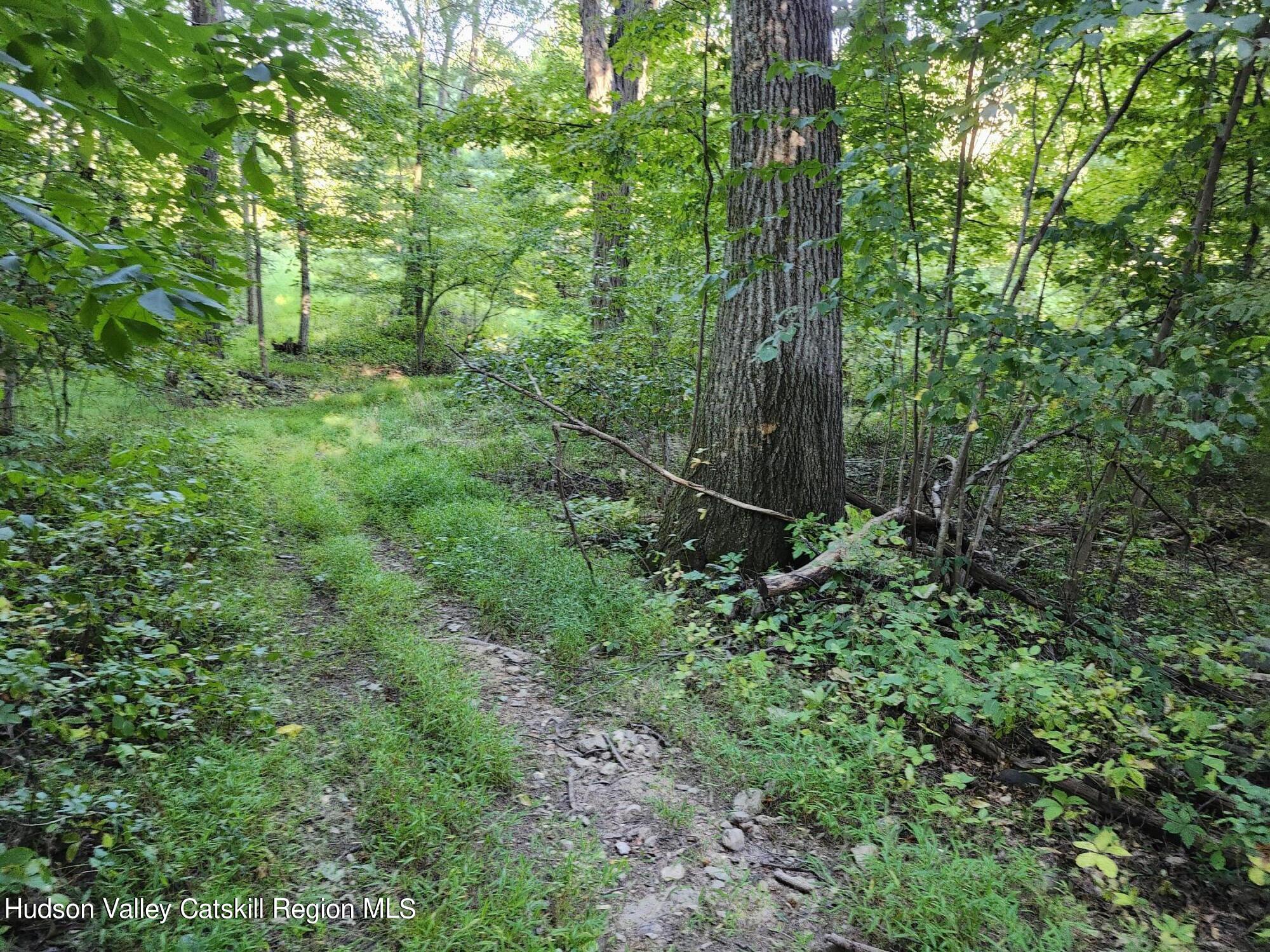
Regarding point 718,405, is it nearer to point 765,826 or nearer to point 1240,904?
point 765,826

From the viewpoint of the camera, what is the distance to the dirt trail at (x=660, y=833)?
2340 mm

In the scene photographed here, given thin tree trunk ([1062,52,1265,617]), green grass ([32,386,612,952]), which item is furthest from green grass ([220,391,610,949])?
thin tree trunk ([1062,52,1265,617])

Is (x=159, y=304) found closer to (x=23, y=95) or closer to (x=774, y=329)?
(x=23, y=95)

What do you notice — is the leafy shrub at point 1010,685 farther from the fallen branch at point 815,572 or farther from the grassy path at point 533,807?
the grassy path at point 533,807

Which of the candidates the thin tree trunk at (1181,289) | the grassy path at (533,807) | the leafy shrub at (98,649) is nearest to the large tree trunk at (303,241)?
the leafy shrub at (98,649)

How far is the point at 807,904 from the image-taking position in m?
2.45

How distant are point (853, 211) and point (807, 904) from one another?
15.0 ft

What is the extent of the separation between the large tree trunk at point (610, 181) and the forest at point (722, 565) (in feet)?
1.08

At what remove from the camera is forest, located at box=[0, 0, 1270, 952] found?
2.18 metres

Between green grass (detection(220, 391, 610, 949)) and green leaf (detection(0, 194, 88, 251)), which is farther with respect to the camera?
green grass (detection(220, 391, 610, 949))

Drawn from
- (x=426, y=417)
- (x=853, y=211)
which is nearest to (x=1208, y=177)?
(x=853, y=211)

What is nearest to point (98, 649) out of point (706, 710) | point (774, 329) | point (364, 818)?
point (364, 818)

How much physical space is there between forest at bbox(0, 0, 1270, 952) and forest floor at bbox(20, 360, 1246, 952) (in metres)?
0.02

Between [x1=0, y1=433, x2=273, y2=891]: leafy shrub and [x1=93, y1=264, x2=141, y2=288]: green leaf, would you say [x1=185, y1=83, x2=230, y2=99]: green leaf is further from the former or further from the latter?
[x1=0, y1=433, x2=273, y2=891]: leafy shrub
